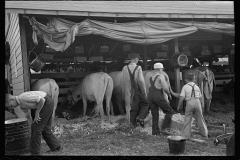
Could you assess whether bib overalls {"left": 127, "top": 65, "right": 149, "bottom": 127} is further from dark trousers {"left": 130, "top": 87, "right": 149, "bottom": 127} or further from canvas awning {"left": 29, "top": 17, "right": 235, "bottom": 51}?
canvas awning {"left": 29, "top": 17, "right": 235, "bottom": 51}

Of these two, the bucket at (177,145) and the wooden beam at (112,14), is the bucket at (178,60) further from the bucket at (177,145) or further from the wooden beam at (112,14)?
the bucket at (177,145)

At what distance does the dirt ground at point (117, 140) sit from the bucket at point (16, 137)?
535mm

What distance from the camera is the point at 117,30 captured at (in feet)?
25.3

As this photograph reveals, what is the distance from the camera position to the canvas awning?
7109 mm

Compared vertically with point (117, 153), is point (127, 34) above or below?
above

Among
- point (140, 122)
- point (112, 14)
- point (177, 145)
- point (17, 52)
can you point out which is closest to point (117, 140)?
point (140, 122)

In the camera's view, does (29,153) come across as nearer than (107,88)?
Yes

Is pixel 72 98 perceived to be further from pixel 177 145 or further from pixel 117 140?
pixel 177 145

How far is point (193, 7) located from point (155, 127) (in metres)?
5.54

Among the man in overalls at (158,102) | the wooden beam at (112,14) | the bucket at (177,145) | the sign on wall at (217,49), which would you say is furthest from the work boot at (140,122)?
the sign on wall at (217,49)

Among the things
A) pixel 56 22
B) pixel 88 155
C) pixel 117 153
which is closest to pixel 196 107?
pixel 117 153

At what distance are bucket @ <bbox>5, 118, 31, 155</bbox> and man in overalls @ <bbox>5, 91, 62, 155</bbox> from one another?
36 cm

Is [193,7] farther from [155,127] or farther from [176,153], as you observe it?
[176,153]
